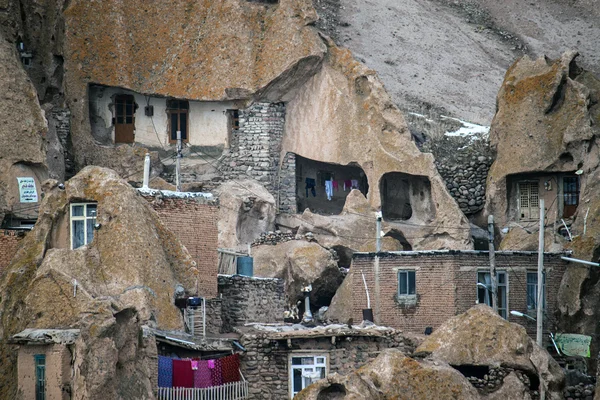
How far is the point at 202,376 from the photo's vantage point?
1793 inches

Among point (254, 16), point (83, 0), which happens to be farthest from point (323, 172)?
point (83, 0)

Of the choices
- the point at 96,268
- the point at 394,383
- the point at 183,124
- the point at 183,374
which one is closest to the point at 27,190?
the point at 183,124

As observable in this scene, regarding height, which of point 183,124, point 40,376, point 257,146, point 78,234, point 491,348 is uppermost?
point 183,124

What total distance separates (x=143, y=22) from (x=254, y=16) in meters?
3.99

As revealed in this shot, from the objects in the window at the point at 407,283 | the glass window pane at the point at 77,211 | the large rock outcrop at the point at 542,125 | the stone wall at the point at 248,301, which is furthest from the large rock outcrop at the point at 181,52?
the glass window pane at the point at 77,211

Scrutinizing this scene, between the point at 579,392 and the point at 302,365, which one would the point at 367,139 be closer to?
the point at 579,392

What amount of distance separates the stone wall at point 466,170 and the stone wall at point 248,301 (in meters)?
13.7

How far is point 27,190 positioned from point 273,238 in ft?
27.6

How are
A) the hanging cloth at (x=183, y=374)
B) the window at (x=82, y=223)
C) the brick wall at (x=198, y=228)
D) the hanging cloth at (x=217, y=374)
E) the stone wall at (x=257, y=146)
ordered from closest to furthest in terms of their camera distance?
1. the hanging cloth at (x=183, y=374)
2. the hanging cloth at (x=217, y=374)
3. the window at (x=82, y=223)
4. the brick wall at (x=198, y=228)
5. the stone wall at (x=257, y=146)

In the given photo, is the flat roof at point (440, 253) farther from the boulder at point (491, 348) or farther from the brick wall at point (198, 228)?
the boulder at point (491, 348)

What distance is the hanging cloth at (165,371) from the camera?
4441 centimetres

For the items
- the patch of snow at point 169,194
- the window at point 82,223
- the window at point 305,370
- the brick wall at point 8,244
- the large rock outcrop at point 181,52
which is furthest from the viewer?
the large rock outcrop at point 181,52

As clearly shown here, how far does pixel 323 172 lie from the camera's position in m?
67.3

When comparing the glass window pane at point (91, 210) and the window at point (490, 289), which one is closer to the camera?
the glass window pane at point (91, 210)
